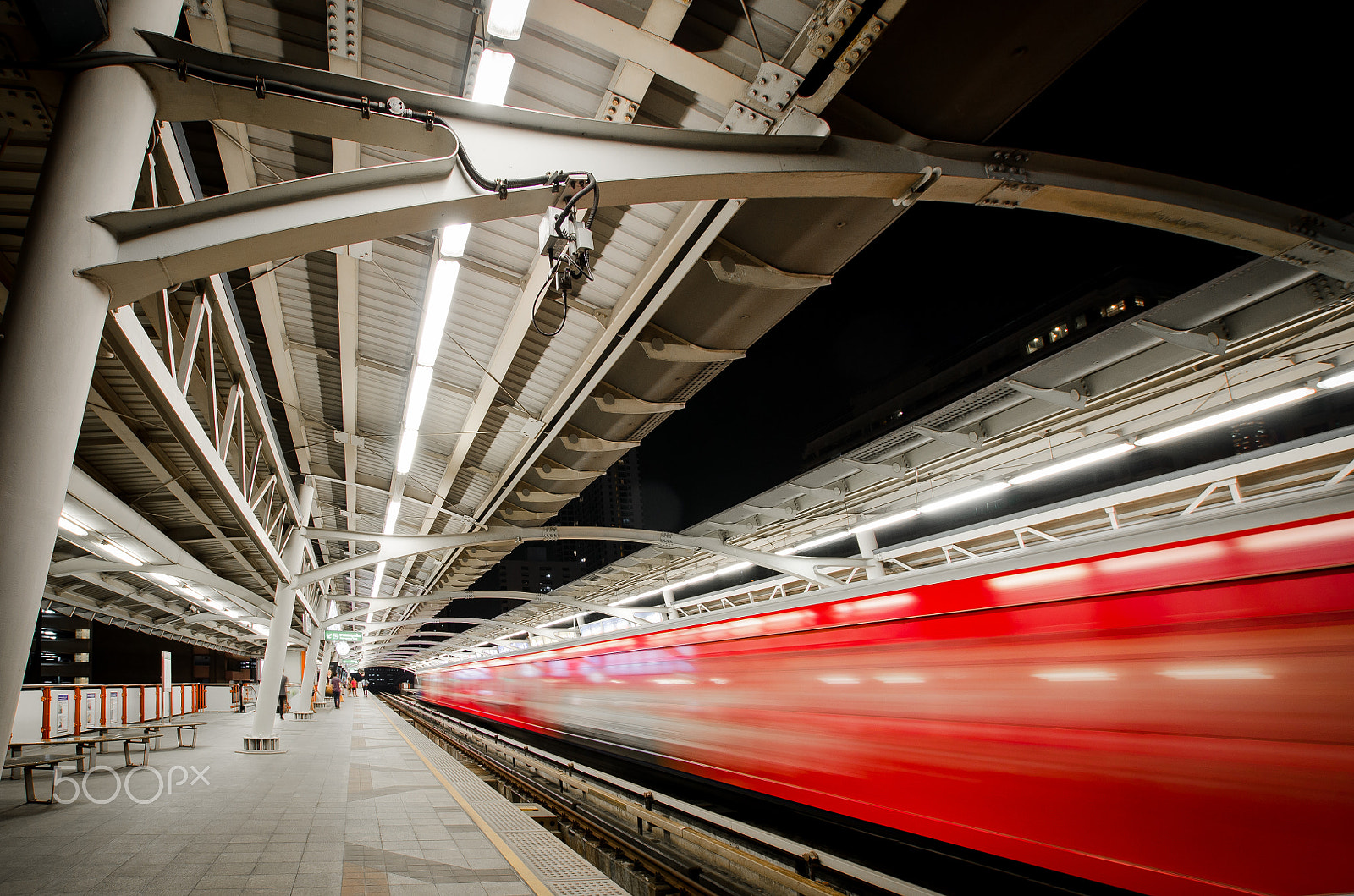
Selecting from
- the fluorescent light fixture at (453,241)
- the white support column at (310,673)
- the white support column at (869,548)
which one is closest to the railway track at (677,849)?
the fluorescent light fixture at (453,241)

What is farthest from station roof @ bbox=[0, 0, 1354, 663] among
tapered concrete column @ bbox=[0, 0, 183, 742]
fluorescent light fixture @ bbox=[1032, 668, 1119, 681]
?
fluorescent light fixture @ bbox=[1032, 668, 1119, 681]

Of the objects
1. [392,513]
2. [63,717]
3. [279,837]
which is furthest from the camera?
[392,513]

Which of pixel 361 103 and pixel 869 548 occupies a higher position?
pixel 361 103

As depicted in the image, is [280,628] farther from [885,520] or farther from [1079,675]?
[1079,675]

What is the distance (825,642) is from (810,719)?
718 mm

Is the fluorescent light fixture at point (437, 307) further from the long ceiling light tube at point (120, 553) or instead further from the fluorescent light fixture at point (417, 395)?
the long ceiling light tube at point (120, 553)

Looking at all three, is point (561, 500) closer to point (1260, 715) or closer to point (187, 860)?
point (187, 860)

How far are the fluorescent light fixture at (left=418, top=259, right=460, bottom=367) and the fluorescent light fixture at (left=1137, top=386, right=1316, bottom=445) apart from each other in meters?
7.86

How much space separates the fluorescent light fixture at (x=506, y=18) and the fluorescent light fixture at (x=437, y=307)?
2258mm

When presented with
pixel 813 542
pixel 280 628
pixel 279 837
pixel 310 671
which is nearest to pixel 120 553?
pixel 280 628

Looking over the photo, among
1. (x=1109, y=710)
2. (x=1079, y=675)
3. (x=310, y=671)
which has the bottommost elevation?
(x=310, y=671)

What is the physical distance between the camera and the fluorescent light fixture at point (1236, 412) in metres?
6.66

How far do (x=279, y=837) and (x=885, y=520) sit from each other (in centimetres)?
948

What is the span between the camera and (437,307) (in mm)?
6422
